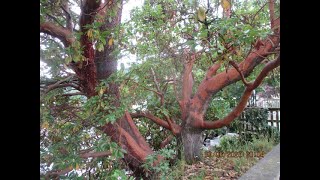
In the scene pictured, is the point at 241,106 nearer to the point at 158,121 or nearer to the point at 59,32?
the point at 158,121

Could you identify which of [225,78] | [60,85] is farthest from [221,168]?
[60,85]

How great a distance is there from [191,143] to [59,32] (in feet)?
2.64

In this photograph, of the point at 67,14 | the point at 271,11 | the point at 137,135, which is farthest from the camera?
the point at 137,135

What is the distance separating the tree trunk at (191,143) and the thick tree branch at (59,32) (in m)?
0.70

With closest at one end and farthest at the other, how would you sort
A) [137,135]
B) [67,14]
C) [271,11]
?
[271,11], [67,14], [137,135]

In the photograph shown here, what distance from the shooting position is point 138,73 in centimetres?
117

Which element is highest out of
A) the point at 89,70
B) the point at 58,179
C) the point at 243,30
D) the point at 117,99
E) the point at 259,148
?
the point at 243,30

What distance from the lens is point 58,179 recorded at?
1014 mm

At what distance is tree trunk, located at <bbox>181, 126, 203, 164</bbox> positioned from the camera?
1.18m

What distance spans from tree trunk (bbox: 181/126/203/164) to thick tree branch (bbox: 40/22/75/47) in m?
0.70
